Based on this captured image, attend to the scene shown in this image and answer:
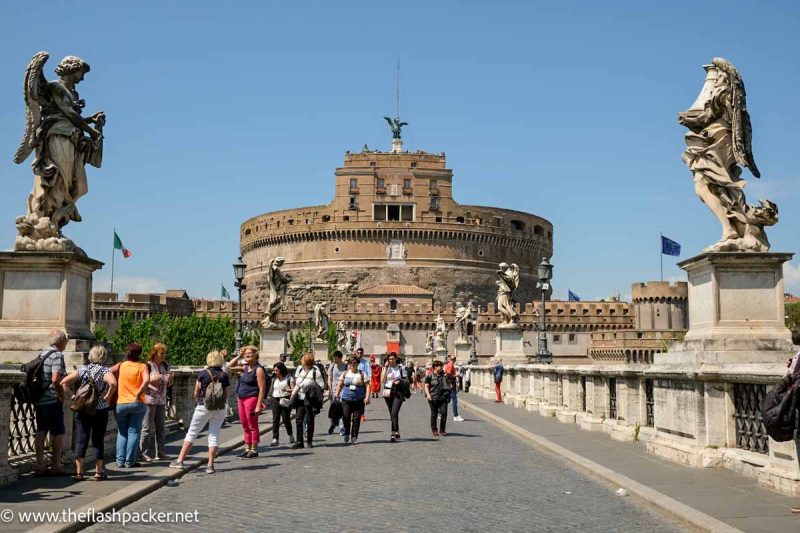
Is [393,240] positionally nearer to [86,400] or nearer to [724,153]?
[724,153]

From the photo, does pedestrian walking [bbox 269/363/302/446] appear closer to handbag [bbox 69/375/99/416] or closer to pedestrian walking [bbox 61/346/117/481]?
pedestrian walking [bbox 61/346/117/481]

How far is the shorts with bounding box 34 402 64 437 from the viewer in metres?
8.11

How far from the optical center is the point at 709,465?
8.48m

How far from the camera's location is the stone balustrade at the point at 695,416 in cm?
737

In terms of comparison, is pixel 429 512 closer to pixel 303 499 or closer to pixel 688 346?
pixel 303 499

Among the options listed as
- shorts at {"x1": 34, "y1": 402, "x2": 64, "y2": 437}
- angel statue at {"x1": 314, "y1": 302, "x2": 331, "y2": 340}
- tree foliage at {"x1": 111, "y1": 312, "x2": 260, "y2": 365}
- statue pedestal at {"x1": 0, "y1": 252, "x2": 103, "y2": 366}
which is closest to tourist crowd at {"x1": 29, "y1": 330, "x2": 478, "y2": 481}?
shorts at {"x1": 34, "y1": 402, "x2": 64, "y2": 437}

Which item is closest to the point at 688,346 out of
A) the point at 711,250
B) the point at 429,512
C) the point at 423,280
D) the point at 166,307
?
the point at 711,250

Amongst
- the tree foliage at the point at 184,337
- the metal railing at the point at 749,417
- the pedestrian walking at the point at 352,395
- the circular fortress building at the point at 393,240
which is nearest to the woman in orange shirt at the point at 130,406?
the pedestrian walking at the point at 352,395

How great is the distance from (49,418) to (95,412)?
0.46 m

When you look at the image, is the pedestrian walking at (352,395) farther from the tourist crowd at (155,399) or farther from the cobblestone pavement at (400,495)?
the cobblestone pavement at (400,495)

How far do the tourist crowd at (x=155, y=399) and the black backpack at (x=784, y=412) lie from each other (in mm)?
5636

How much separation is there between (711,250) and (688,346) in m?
1.03

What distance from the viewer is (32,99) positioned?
9281 millimetres

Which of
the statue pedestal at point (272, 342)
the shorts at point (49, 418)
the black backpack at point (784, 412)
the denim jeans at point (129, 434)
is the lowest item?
the denim jeans at point (129, 434)
